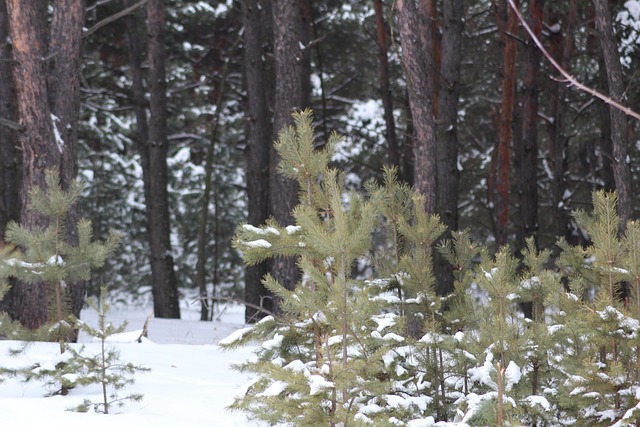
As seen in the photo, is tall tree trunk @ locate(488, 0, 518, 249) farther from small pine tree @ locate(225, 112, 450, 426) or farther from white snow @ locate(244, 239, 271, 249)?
white snow @ locate(244, 239, 271, 249)

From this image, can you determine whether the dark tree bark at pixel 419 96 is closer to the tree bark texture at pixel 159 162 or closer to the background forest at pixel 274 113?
the background forest at pixel 274 113

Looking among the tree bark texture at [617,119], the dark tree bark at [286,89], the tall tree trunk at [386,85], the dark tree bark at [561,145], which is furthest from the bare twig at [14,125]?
the dark tree bark at [561,145]

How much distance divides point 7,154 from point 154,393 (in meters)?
7.82

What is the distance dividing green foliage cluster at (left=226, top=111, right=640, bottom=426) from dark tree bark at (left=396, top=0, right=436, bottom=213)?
226 centimetres

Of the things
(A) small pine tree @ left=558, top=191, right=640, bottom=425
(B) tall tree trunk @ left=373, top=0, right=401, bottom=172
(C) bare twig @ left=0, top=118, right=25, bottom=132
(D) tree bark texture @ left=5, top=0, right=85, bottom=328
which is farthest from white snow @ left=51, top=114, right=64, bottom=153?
(B) tall tree trunk @ left=373, top=0, right=401, bottom=172

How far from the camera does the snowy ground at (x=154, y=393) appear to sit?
15.8 ft

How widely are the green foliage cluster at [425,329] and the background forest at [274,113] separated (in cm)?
239

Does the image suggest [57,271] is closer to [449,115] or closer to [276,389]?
[276,389]

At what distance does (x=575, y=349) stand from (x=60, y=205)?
3774 millimetres

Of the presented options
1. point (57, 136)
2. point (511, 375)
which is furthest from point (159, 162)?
point (511, 375)

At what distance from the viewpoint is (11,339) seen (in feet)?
19.9

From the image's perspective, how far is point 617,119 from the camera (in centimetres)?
754

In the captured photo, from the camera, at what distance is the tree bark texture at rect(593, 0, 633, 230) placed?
7.39 meters

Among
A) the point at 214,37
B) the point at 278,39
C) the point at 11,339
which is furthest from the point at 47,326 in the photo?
the point at 214,37
